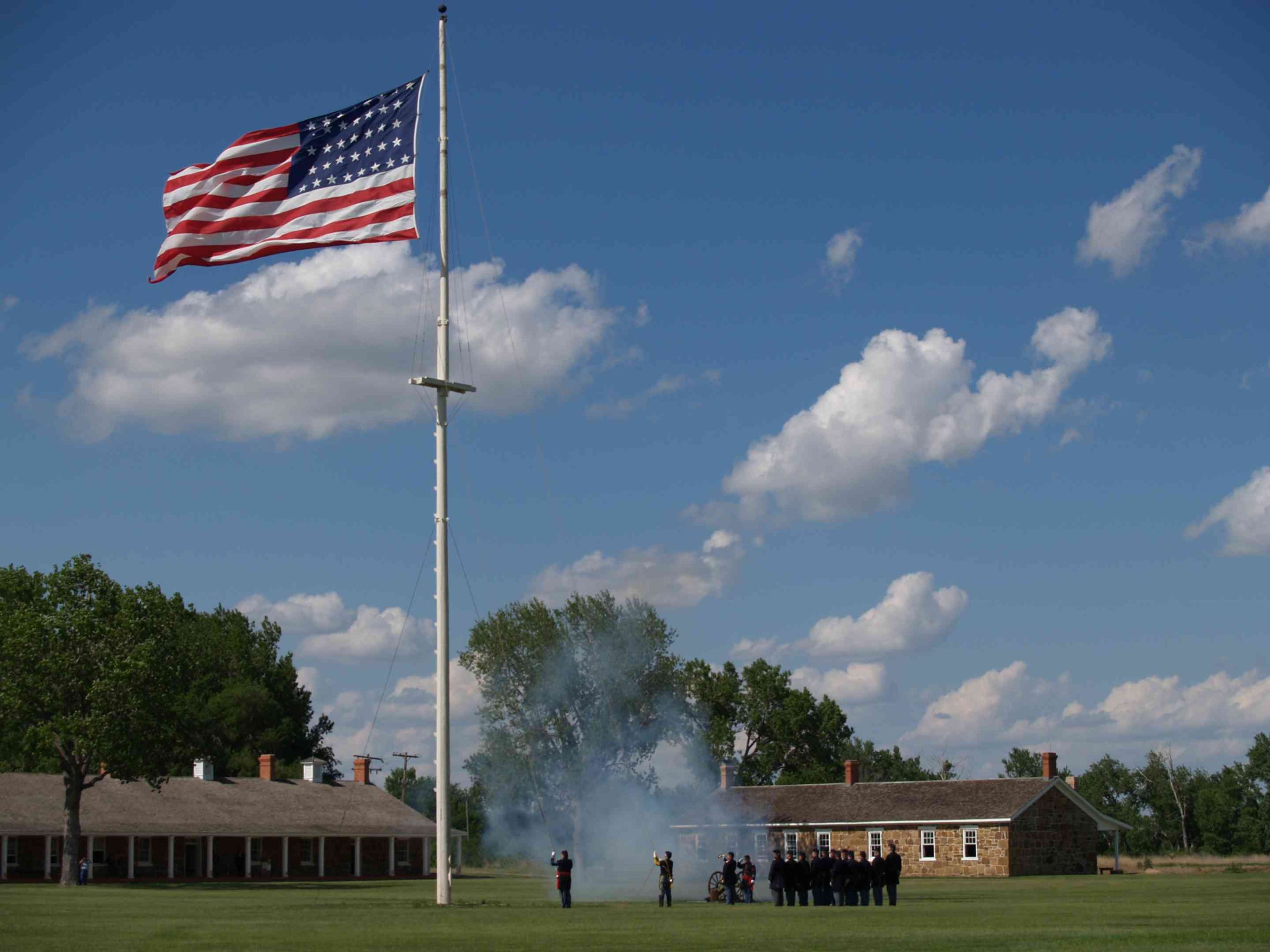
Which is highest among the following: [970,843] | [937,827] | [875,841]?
[937,827]

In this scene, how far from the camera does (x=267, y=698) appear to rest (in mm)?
96688

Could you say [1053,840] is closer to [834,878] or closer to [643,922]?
[834,878]

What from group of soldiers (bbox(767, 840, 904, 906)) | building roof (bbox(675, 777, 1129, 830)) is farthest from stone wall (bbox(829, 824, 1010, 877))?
group of soldiers (bbox(767, 840, 904, 906))

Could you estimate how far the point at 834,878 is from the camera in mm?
36094

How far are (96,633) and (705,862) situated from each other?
25.0 m

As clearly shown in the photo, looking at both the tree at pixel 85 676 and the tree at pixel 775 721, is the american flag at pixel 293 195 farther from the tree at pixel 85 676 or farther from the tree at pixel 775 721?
the tree at pixel 775 721

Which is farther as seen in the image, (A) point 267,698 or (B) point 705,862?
(A) point 267,698

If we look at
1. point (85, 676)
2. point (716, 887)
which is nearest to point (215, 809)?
point (85, 676)

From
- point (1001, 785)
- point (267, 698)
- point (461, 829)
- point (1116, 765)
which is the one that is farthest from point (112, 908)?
point (1116, 765)

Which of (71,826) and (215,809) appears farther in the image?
(215,809)

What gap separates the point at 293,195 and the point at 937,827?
44307 millimetres

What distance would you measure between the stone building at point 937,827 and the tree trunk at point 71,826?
2368 centimetres

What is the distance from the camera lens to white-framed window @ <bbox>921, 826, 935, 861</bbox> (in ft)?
209

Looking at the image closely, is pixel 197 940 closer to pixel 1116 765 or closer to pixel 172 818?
pixel 172 818
